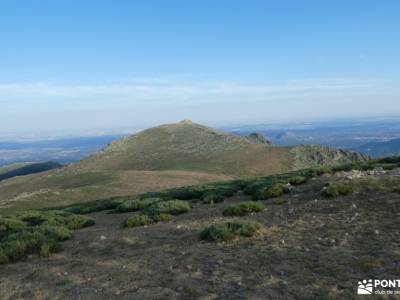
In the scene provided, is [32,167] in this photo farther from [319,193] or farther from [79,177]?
[319,193]

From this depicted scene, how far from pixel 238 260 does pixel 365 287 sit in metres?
2.99

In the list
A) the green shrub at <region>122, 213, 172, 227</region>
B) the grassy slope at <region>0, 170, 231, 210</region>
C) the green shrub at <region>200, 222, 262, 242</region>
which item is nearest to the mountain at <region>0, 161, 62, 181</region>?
the grassy slope at <region>0, 170, 231, 210</region>

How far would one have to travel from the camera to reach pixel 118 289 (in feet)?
30.3

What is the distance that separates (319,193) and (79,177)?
70619mm

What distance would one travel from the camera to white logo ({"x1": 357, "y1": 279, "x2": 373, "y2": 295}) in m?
7.88

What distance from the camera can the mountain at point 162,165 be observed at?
62.4 m

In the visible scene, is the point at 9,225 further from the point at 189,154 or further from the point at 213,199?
the point at 189,154

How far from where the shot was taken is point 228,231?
12.3 metres

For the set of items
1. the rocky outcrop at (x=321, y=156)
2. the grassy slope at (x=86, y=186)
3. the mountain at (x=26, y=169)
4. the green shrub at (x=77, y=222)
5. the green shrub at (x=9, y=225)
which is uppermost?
the green shrub at (x=77, y=222)

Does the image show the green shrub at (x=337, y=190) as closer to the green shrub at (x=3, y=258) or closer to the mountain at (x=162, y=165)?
the green shrub at (x=3, y=258)

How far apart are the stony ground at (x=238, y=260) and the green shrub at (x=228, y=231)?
0.23m

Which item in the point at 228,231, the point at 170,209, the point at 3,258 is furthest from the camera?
the point at 170,209

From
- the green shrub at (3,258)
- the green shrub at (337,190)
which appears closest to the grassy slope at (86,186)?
the green shrub at (3,258)

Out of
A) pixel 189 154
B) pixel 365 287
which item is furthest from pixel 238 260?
pixel 189 154
